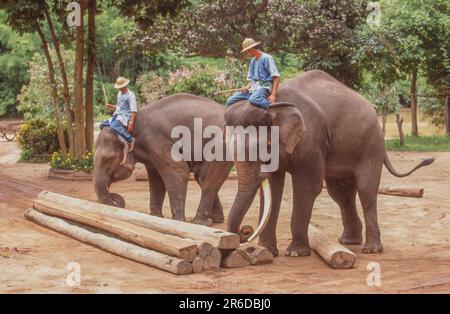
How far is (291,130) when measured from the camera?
9.23m

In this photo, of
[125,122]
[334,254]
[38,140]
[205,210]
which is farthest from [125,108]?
[38,140]

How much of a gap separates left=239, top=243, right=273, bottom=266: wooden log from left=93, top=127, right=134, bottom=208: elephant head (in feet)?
11.5

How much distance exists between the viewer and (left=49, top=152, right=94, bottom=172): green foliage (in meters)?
19.2

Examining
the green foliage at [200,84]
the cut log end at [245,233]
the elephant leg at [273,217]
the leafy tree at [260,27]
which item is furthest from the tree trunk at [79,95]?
the cut log end at [245,233]

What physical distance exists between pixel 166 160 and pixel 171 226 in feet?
8.42

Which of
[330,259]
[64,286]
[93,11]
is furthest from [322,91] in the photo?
[93,11]

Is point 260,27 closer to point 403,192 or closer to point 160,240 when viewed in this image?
point 403,192

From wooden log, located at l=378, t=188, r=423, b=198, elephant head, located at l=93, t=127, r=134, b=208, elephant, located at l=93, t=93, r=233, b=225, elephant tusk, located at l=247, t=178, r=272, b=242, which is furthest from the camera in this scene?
wooden log, located at l=378, t=188, r=423, b=198

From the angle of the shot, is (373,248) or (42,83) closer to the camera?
(373,248)

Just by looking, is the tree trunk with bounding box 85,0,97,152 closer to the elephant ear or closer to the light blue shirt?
the light blue shirt

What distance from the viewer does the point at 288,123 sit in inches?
363

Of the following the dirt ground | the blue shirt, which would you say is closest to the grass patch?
the dirt ground

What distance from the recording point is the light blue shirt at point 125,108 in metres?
12.1

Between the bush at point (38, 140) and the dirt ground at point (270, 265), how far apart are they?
31.6ft
